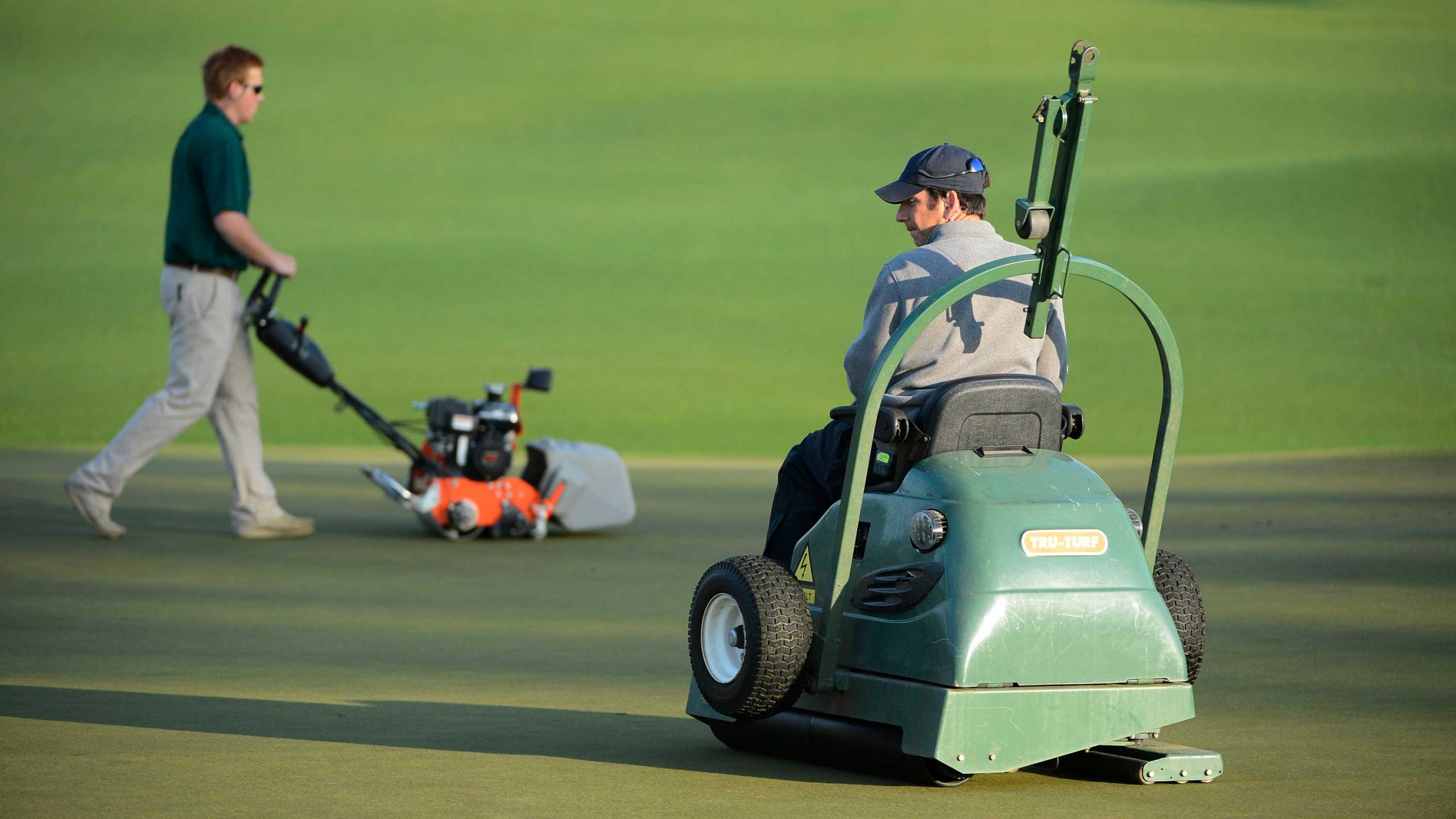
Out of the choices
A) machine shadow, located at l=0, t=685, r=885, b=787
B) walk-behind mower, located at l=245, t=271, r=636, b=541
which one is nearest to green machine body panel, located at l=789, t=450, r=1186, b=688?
machine shadow, located at l=0, t=685, r=885, b=787

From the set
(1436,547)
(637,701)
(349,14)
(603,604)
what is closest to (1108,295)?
(1436,547)

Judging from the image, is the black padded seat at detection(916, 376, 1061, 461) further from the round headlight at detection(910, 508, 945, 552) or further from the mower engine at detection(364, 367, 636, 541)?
the mower engine at detection(364, 367, 636, 541)

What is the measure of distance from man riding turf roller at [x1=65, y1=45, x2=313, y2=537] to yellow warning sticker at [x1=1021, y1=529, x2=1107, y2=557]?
6.04 m

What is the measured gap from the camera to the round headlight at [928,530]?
4773 millimetres

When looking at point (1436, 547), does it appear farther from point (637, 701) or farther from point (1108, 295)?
point (1108, 295)

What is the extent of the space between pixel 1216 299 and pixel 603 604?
83.1 ft

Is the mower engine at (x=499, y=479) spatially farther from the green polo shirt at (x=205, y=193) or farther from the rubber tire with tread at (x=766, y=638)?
the rubber tire with tread at (x=766, y=638)

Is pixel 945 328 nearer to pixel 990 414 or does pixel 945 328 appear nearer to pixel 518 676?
pixel 990 414

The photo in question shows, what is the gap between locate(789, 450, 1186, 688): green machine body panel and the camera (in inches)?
184

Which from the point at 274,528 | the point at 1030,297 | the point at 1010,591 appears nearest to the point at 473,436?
the point at 274,528

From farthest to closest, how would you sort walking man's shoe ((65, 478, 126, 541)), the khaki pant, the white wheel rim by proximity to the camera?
walking man's shoe ((65, 478, 126, 541))
the khaki pant
the white wheel rim

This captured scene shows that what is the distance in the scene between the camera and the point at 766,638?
4832 mm

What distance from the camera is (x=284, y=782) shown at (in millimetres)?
4801

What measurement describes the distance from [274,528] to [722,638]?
19.4ft
